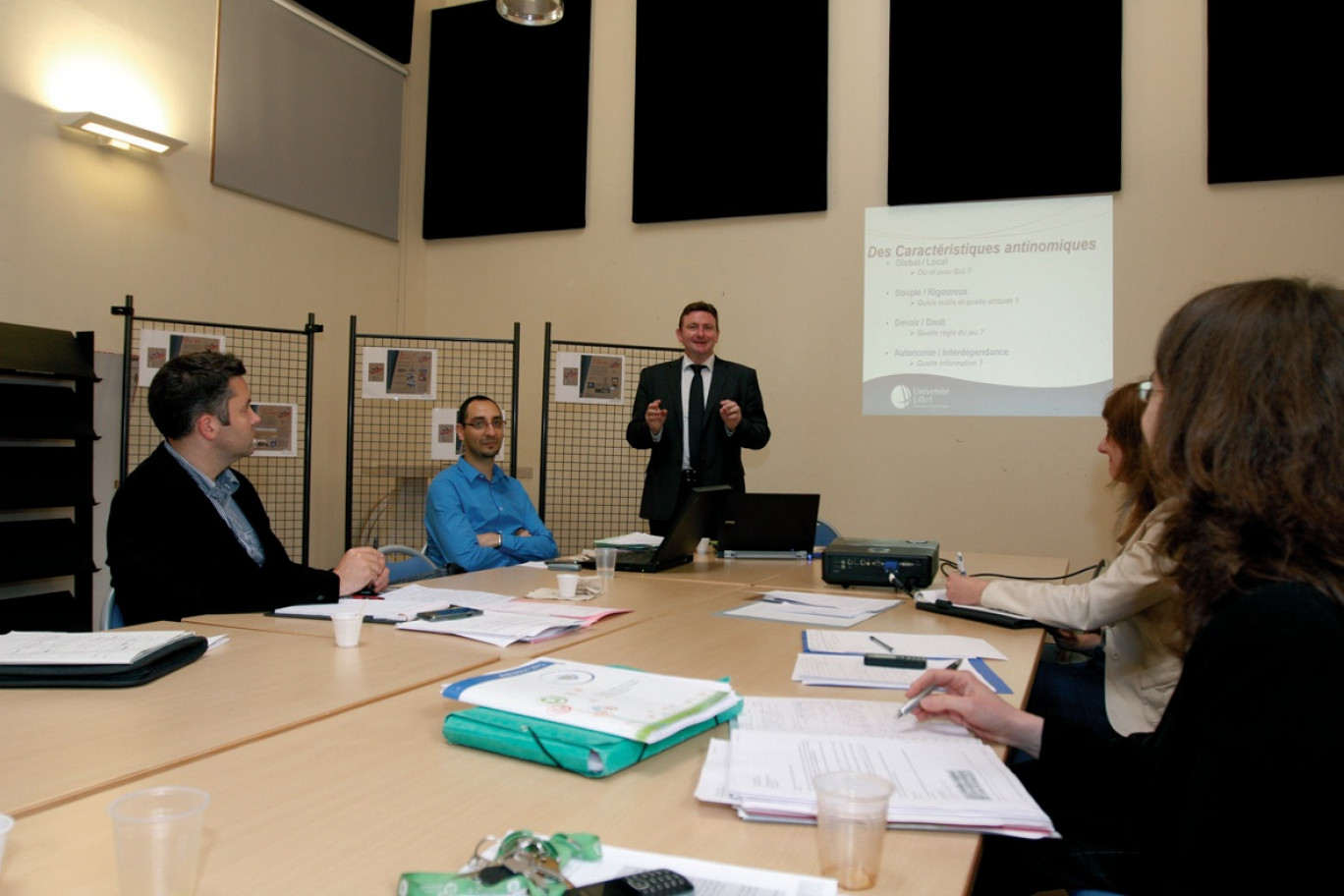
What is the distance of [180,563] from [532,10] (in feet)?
7.88

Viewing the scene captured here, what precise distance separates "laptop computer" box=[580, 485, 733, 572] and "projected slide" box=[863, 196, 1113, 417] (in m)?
2.18

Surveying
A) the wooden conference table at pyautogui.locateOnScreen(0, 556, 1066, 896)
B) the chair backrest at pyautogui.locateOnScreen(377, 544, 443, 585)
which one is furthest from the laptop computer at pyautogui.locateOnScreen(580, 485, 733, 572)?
the wooden conference table at pyautogui.locateOnScreen(0, 556, 1066, 896)

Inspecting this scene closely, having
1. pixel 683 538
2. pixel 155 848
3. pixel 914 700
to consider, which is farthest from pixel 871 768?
pixel 683 538

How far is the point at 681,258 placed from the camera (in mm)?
5277

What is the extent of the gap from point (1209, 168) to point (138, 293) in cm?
504

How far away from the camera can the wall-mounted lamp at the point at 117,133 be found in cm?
386

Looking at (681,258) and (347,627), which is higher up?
(681,258)

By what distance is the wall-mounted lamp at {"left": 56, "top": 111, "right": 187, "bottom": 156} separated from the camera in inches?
152

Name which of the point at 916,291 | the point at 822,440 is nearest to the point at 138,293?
the point at 822,440

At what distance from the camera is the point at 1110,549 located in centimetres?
452

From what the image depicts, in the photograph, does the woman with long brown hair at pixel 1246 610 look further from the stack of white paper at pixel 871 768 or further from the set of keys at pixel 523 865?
the set of keys at pixel 523 865

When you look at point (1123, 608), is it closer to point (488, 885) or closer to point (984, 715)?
point (984, 715)

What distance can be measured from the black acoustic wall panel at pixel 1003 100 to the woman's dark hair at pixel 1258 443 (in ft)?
13.0

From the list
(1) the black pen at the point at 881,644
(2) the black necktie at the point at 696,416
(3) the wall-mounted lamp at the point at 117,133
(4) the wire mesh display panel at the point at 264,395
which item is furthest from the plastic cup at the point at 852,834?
(3) the wall-mounted lamp at the point at 117,133
